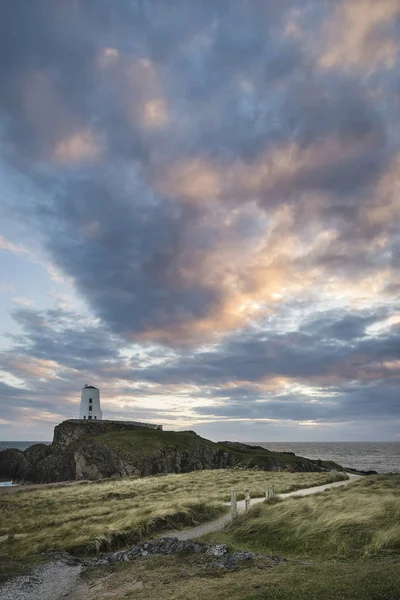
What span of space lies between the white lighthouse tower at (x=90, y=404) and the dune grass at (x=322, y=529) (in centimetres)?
11688

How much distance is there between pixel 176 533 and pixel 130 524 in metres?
2.71

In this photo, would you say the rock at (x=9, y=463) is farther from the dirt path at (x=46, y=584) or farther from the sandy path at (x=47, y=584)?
the dirt path at (x=46, y=584)

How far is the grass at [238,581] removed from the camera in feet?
34.5

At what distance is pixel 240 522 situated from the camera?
22.5 metres

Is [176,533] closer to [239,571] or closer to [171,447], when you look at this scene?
[239,571]

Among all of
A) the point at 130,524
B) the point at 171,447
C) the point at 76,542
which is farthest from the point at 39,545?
the point at 171,447

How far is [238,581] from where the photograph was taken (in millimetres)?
12727

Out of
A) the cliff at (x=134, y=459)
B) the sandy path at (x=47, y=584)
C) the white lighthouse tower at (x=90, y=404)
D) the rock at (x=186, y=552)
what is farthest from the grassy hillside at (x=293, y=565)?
the white lighthouse tower at (x=90, y=404)

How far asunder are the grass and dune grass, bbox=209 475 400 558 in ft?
7.25

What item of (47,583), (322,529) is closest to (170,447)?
(322,529)

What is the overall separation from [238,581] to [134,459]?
247 ft

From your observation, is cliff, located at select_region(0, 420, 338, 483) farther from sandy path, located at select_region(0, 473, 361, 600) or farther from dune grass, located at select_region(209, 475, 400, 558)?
sandy path, located at select_region(0, 473, 361, 600)

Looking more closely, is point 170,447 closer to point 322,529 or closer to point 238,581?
point 322,529

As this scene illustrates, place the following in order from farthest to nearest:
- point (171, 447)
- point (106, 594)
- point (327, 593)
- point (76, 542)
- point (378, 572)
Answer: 1. point (171, 447)
2. point (76, 542)
3. point (106, 594)
4. point (378, 572)
5. point (327, 593)
